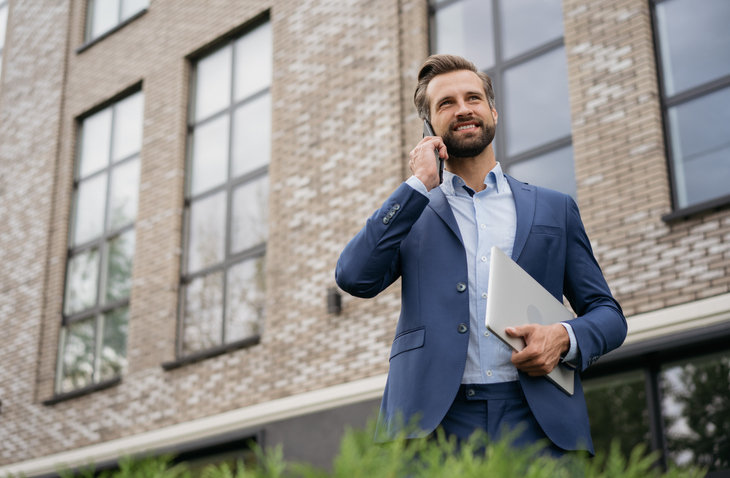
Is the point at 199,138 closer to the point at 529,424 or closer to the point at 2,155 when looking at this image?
the point at 2,155

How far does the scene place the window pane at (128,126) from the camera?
1452cm

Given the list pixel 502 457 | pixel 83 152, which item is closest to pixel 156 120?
pixel 83 152

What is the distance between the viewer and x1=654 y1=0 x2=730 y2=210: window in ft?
27.3

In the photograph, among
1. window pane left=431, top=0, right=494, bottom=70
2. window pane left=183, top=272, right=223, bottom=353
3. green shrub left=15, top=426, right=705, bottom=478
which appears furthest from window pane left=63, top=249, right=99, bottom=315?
green shrub left=15, top=426, right=705, bottom=478

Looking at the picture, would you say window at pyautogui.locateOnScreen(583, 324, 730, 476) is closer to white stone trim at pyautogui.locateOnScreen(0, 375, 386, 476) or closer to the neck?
white stone trim at pyautogui.locateOnScreen(0, 375, 386, 476)

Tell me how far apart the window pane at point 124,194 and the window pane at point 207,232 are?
1354 mm

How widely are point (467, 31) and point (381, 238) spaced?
8.33 metres

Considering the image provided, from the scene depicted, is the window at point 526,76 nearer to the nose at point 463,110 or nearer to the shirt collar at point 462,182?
the shirt collar at point 462,182

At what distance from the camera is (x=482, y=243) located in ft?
9.95

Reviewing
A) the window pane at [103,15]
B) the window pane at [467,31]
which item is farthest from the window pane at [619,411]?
the window pane at [103,15]

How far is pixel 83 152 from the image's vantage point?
15422mm

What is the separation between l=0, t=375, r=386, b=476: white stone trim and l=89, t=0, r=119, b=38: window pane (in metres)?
6.72

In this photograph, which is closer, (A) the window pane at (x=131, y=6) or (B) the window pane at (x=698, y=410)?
(B) the window pane at (x=698, y=410)

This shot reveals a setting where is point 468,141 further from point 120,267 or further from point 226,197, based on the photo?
point 120,267
